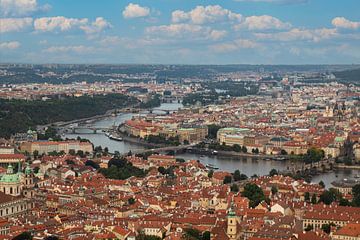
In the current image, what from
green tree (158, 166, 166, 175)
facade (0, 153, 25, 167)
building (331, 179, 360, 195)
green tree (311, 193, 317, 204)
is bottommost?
facade (0, 153, 25, 167)

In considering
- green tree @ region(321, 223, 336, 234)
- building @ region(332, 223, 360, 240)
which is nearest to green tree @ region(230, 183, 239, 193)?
green tree @ region(321, 223, 336, 234)

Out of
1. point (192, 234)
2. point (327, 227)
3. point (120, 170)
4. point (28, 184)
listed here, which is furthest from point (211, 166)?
point (192, 234)

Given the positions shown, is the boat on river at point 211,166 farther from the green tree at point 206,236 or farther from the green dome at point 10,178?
the green tree at point 206,236

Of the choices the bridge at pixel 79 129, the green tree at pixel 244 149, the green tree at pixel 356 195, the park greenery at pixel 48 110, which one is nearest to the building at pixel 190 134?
the green tree at pixel 244 149

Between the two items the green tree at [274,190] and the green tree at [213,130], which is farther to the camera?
the green tree at [213,130]

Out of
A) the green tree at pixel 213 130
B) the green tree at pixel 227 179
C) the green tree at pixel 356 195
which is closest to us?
the green tree at pixel 356 195

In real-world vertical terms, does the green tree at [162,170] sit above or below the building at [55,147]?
above

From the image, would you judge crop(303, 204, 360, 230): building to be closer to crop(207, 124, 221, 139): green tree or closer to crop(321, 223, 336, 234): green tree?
crop(321, 223, 336, 234): green tree

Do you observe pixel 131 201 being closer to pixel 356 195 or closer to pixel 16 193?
pixel 16 193
